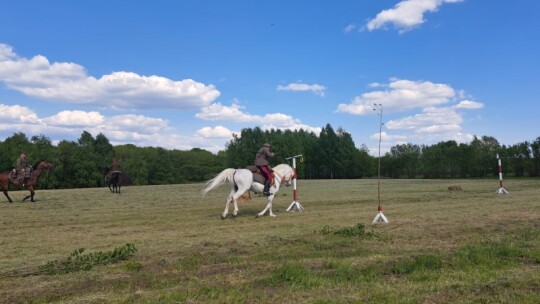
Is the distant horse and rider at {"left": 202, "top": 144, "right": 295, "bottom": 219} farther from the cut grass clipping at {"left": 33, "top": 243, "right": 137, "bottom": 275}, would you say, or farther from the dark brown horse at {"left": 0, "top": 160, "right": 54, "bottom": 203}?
the dark brown horse at {"left": 0, "top": 160, "right": 54, "bottom": 203}

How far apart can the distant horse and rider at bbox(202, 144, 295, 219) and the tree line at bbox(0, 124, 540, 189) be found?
2668 inches

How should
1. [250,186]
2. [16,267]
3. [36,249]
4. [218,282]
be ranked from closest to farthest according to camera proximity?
[218,282] → [16,267] → [36,249] → [250,186]

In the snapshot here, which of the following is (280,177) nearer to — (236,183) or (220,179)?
(236,183)

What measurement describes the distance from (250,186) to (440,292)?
10.6m

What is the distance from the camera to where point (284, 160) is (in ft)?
270

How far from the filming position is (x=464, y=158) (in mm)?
90688

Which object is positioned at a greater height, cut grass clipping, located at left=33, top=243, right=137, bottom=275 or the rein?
the rein

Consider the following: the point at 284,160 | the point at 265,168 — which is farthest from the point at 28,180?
the point at 284,160

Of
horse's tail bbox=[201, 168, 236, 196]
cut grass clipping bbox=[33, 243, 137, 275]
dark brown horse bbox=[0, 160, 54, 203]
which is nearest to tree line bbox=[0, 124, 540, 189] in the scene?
dark brown horse bbox=[0, 160, 54, 203]

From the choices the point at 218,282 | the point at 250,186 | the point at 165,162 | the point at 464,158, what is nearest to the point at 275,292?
the point at 218,282

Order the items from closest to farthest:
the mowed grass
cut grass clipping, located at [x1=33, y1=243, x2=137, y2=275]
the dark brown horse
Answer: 1. the mowed grass
2. cut grass clipping, located at [x1=33, y1=243, x2=137, y2=275]
3. the dark brown horse

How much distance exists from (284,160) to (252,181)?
218ft

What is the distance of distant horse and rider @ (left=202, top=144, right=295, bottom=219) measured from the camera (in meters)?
15.8

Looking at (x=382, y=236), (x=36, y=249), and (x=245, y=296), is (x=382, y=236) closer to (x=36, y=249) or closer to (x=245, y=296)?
(x=245, y=296)
